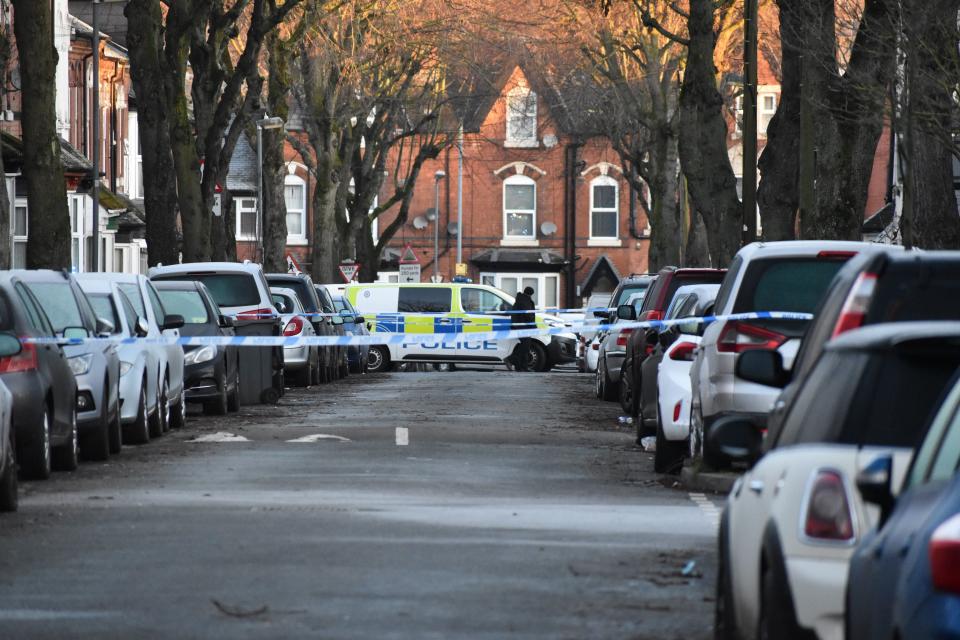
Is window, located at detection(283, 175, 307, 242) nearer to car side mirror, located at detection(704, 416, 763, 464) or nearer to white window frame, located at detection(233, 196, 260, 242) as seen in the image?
white window frame, located at detection(233, 196, 260, 242)

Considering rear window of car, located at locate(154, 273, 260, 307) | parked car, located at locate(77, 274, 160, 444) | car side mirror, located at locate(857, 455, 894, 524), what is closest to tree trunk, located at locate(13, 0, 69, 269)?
rear window of car, located at locate(154, 273, 260, 307)

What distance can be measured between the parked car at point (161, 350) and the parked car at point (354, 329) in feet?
55.5

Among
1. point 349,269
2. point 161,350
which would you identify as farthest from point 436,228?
point 161,350

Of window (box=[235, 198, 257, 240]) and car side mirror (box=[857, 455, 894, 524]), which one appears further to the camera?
window (box=[235, 198, 257, 240])

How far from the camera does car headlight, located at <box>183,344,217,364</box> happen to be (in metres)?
25.1

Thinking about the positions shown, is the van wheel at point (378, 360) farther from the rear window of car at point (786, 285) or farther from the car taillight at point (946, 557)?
the car taillight at point (946, 557)

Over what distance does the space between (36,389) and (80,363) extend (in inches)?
98.1

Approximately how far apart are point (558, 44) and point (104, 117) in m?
14.1

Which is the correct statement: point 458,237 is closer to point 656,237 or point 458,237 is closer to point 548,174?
point 548,174

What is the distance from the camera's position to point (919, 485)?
529cm

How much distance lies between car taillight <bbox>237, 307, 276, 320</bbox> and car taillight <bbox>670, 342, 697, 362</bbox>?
11.8 meters

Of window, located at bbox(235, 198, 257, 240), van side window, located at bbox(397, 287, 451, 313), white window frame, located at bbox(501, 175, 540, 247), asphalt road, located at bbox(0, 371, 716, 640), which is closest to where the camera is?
asphalt road, located at bbox(0, 371, 716, 640)

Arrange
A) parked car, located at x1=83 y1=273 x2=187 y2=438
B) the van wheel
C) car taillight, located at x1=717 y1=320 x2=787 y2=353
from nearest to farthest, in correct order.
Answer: car taillight, located at x1=717 y1=320 x2=787 y2=353 → parked car, located at x1=83 y1=273 x2=187 y2=438 → the van wheel

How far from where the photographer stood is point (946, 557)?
4418 millimetres
